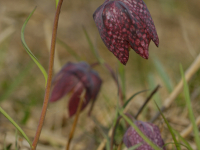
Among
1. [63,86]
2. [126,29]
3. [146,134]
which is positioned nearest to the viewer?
[126,29]

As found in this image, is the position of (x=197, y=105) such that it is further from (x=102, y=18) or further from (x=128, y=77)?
(x=128, y=77)

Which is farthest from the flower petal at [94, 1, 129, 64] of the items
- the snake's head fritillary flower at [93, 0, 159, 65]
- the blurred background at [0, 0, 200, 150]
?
the blurred background at [0, 0, 200, 150]

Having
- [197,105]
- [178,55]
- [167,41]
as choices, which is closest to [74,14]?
[167,41]

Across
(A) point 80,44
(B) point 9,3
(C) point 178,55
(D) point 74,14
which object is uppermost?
(B) point 9,3

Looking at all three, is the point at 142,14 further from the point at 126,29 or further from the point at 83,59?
the point at 83,59

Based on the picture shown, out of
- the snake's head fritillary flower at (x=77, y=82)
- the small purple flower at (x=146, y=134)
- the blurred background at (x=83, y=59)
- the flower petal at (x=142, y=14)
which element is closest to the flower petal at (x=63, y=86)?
the snake's head fritillary flower at (x=77, y=82)

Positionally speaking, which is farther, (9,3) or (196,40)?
(9,3)

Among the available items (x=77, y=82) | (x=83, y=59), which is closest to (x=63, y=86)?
(x=77, y=82)

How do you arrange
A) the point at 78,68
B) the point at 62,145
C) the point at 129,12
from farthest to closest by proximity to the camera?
1. the point at 62,145
2. the point at 78,68
3. the point at 129,12
